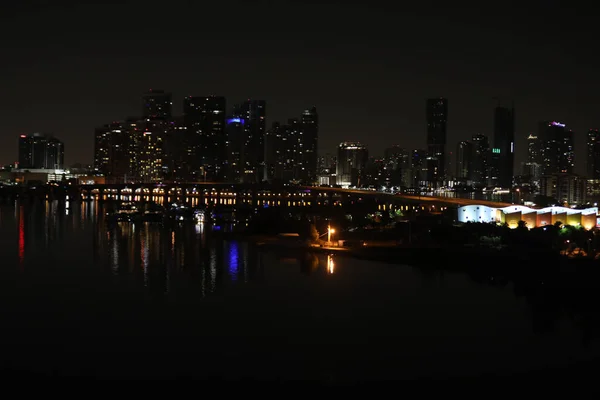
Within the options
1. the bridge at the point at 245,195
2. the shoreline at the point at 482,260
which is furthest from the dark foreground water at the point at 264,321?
the bridge at the point at 245,195

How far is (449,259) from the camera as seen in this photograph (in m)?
12.7

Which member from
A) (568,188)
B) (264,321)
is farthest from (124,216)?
(568,188)

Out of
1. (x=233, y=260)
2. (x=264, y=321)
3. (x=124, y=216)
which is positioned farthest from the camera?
(x=124, y=216)

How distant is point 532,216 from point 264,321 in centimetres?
1139

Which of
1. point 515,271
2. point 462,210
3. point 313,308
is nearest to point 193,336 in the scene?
point 313,308

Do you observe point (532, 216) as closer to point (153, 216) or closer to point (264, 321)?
point (264, 321)

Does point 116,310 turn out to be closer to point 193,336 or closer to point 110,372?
point 193,336

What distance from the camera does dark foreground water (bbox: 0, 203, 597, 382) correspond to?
21.0 feet

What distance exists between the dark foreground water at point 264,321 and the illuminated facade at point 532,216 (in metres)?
6.44

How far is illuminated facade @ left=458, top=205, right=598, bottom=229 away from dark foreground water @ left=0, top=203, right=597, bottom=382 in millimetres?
6439

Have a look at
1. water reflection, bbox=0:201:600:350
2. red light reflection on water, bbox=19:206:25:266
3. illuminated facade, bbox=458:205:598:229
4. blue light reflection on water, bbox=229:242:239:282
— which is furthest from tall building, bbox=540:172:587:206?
red light reflection on water, bbox=19:206:25:266

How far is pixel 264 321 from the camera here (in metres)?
7.88

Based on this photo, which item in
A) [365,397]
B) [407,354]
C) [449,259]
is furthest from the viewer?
[449,259]

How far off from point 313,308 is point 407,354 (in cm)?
210
